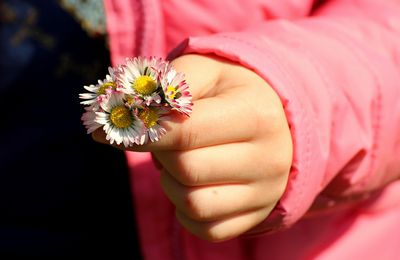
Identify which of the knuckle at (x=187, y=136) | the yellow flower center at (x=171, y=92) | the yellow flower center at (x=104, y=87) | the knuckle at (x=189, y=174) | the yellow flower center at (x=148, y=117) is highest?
the yellow flower center at (x=104, y=87)

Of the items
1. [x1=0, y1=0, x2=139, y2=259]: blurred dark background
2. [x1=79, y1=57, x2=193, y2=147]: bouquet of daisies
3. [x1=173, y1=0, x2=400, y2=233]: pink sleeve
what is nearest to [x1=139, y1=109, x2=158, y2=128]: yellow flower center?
[x1=79, y1=57, x2=193, y2=147]: bouquet of daisies

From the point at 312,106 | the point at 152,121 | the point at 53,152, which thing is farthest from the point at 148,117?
the point at 53,152

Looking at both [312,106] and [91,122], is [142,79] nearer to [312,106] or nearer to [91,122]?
[91,122]

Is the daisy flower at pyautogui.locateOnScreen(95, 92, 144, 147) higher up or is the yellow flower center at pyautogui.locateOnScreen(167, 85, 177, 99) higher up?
the yellow flower center at pyautogui.locateOnScreen(167, 85, 177, 99)

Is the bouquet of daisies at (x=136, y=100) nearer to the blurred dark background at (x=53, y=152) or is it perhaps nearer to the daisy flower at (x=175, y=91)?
the daisy flower at (x=175, y=91)

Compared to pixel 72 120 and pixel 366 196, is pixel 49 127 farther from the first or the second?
pixel 366 196

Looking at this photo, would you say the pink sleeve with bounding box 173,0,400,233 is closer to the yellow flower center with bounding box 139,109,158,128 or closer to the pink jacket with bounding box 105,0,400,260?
the pink jacket with bounding box 105,0,400,260

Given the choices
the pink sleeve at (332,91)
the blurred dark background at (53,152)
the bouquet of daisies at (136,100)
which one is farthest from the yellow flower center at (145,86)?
the blurred dark background at (53,152)
